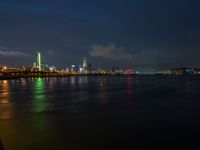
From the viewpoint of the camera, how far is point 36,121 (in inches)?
637

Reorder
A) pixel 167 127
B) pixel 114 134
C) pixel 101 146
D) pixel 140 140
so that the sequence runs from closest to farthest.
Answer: pixel 101 146 → pixel 140 140 → pixel 114 134 → pixel 167 127

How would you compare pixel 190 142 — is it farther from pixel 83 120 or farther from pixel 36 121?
pixel 36 121

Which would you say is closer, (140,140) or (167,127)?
(140,140)

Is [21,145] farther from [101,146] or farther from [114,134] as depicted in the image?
[114,134]

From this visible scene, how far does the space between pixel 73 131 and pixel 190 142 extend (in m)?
6.32

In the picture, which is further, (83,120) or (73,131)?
(83,120)

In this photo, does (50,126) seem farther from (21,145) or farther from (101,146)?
(101,146)

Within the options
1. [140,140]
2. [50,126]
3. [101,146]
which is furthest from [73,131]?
[140,140]

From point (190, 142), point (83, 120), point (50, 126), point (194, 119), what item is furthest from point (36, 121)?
point (194, 119)

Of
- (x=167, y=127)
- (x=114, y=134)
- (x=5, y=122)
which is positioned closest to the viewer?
(x=114, y=134)

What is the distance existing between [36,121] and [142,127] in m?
7.34

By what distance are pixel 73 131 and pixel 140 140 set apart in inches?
157

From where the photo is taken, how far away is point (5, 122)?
15914mm

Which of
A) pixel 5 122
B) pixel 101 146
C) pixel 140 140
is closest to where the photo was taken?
pixel 101 146
